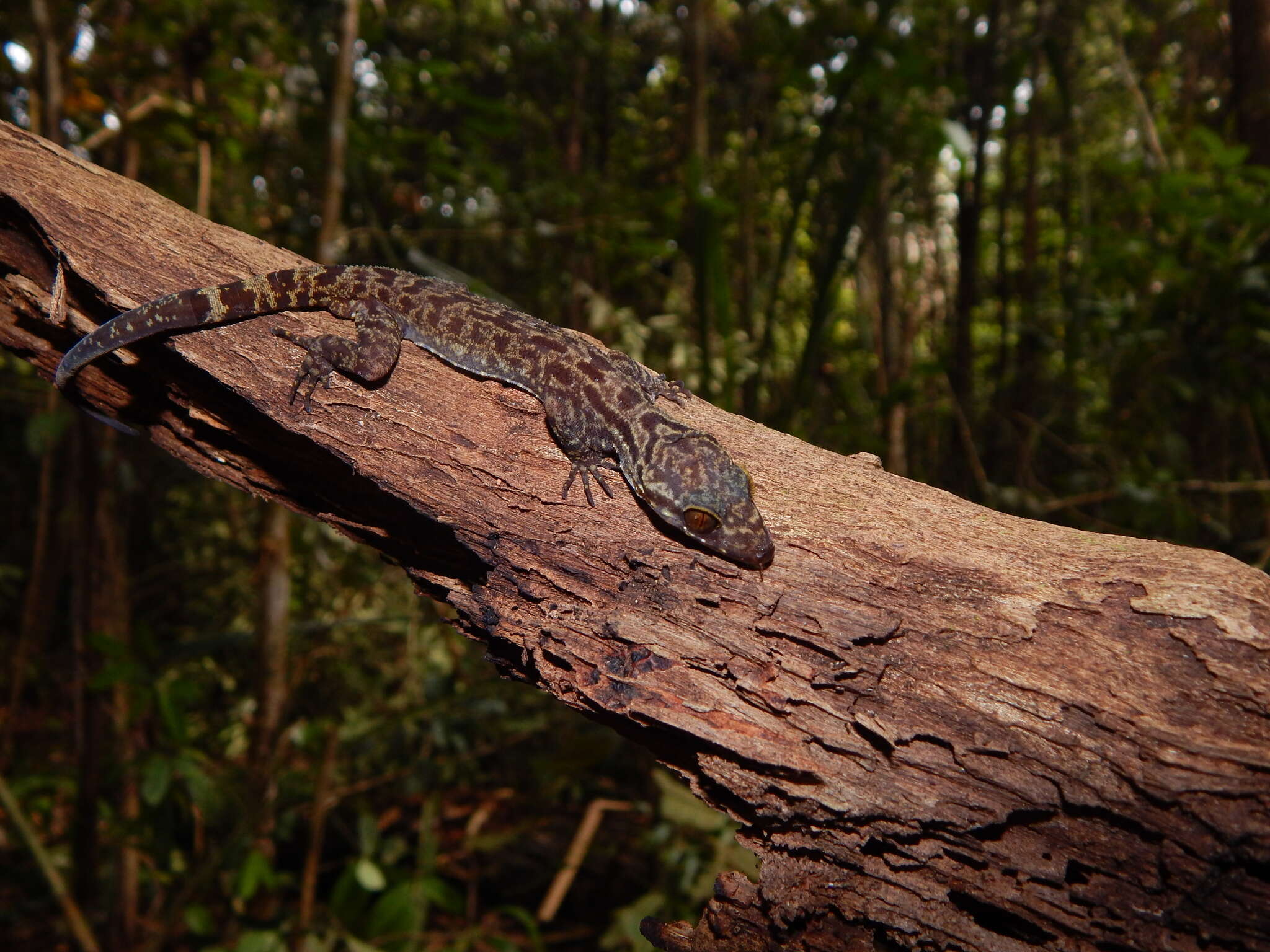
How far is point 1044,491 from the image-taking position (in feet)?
28.6

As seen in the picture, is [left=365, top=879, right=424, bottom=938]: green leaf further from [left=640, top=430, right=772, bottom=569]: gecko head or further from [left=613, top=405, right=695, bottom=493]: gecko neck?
[left=640, top=430, right=772, bottom=569]: gecko head

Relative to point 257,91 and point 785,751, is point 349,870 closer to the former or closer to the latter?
point 785,751

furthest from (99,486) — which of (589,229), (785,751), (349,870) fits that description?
(785,751)

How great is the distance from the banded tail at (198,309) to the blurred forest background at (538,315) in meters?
1.53

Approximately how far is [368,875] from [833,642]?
382 cm

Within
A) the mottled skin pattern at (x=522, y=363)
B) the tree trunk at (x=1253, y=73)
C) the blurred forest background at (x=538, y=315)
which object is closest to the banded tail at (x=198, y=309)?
the mottled skin pattern at (x=522, y=363)

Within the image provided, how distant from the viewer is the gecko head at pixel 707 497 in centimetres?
294

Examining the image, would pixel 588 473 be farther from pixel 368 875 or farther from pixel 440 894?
pixel 368 875

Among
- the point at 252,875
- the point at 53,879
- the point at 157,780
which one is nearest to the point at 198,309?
the point at 157,780

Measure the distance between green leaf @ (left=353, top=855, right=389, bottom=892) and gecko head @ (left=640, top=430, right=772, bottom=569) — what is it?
3294 mm

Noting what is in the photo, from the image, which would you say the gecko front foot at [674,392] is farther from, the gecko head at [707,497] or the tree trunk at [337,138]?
the tree trunk at [337,138]

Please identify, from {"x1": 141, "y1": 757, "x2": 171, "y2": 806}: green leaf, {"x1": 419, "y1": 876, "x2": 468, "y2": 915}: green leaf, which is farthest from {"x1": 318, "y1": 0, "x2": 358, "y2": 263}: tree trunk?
{"x1": 419, "y1": 876, "x2": 468, "y2": 915}: green leaf

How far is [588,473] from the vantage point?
11.8 ft

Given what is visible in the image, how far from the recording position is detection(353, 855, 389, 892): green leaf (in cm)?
487
